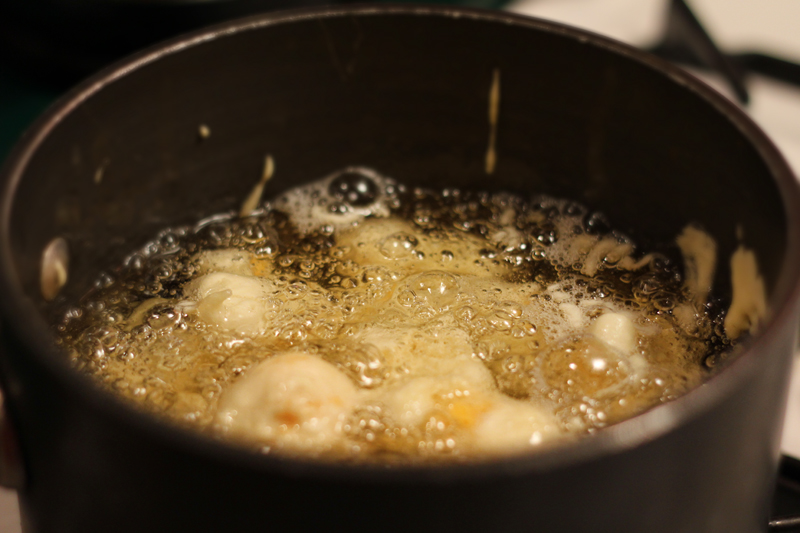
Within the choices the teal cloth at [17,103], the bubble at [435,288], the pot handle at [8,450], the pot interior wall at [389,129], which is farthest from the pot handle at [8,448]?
the teal cloth at [17,103]

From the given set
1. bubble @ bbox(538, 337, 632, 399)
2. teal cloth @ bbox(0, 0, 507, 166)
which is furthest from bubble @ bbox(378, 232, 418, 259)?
teal cloth @ bbox(0, 0, 507, 166)

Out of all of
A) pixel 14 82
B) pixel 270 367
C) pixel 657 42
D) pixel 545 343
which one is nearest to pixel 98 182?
pixel 270 367

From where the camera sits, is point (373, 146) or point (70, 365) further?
point (373, 146)

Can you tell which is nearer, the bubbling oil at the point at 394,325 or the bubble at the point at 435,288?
the bubbling oil at the point at 394,325

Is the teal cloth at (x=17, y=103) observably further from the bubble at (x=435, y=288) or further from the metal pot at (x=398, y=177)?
the bubble at (x=435, y=288)

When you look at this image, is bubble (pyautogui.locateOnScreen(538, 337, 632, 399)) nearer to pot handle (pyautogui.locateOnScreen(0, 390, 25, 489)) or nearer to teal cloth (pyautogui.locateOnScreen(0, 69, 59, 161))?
pot handle (pyautogui.locateOnScreen(0, 390, 25, 489))

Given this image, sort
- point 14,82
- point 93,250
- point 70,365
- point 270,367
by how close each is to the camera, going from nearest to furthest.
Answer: point 70,365, point 270,367, point 93,250, point 14,82

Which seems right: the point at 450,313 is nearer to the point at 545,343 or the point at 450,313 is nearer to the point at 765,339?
the point at 545,343
